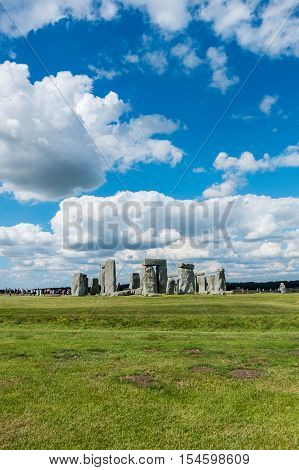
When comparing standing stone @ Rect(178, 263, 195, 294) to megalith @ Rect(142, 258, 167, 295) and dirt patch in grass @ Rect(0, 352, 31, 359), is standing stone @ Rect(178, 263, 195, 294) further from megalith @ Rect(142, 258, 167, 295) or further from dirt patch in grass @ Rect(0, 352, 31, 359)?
dirt patch in grass @ Rect(0, 352, 31, 359)

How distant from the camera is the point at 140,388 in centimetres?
859

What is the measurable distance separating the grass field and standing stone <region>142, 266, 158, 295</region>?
25.9m

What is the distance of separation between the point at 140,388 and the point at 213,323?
13.1 meters

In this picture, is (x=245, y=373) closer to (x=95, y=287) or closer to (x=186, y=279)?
(x=186, y=279)

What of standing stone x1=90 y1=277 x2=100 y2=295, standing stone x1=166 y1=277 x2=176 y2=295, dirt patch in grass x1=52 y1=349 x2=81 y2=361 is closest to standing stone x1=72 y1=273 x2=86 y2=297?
standing stone x1=90 y1=277 x2=100 y2=295

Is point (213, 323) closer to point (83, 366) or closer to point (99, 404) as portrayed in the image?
point (83, 366)

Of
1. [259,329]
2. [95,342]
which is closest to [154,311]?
[259,329]

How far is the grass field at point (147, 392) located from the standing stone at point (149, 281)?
2586 centimetres

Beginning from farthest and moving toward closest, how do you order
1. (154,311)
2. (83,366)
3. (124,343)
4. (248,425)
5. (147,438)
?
1. (154,311)
2. (124,343)
3. (83,366)
4. (248,425)
5. (147,438)

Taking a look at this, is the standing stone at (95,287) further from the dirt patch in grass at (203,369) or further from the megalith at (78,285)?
the dirt patch in grass at (203,369)

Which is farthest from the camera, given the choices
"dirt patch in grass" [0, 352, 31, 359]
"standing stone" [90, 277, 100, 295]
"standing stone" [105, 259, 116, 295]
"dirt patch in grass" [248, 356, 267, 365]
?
"standing stone" [90, 277, 100, 295]

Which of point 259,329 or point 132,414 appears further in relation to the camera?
point 259,329

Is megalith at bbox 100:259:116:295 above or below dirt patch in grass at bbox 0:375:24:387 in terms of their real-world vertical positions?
above

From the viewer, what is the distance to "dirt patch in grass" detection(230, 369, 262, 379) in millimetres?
9724
